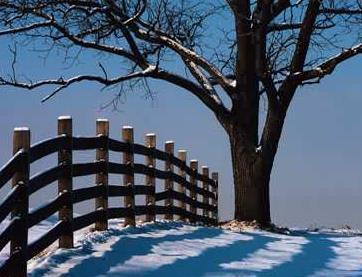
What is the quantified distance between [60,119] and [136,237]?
226 centimetres

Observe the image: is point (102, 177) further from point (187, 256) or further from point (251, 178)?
point (251, 178)

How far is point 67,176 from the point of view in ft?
30.1

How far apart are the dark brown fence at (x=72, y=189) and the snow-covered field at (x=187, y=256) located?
29 centimetres

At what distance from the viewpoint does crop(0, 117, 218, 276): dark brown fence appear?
7.33 meters

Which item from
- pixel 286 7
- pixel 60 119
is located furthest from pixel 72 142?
pixel 286 7

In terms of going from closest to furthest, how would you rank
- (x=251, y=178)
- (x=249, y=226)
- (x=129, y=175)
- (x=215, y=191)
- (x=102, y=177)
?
(x=102, y=177)
(x=129, y=175)
(x=249, y=226)
(x=251, y=178)
(x=215, y=191)

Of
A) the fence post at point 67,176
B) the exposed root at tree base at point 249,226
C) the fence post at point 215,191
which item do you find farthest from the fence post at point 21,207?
the fence post at point 215,191

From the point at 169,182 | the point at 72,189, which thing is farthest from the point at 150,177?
the point at 72,189

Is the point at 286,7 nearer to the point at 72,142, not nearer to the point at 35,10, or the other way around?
the point at 35,10

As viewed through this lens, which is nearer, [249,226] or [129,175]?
[129,175]

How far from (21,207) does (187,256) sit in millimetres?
2713

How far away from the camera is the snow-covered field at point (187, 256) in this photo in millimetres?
8164

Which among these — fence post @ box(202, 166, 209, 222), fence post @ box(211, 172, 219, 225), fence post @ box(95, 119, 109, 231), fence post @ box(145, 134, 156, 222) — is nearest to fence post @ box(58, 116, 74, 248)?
fence post @ box(95, 119, 109, 231)

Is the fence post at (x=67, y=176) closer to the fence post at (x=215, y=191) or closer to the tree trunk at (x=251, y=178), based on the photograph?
the tree trunk at (x=251, y=178)
